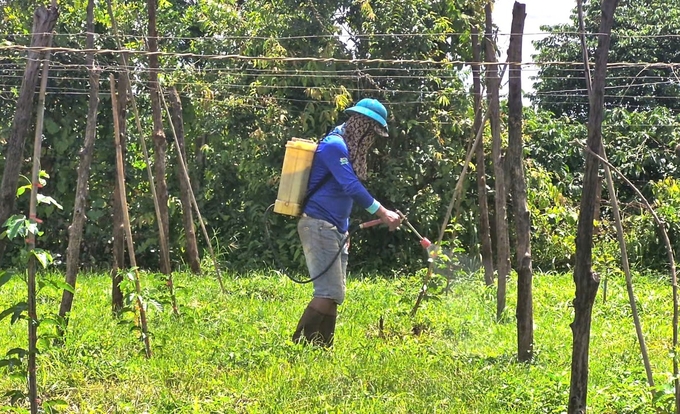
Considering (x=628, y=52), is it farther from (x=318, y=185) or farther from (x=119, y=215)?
(x=119, y=215)

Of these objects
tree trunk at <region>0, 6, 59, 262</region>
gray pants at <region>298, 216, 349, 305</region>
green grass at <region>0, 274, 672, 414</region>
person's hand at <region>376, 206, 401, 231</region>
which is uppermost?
tree trunk at <region>0, 6, 59, 262</region>

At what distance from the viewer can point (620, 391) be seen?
134 inches

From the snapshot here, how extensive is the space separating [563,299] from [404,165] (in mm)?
2746

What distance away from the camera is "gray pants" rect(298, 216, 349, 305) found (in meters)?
4.45

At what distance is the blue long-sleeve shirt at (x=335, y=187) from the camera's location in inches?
170

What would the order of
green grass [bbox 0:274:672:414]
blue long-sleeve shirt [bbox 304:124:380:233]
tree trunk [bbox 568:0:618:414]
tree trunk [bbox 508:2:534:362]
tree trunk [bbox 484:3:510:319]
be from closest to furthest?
tree trunk [bbox 568:0:618:414], green grass [bbox 0:274:672:414], tree trunk [bbox 508:2:534:362], blue long-sleeve shirt [bbox 304:124:380:233], tree trunk [bbox 484:3:510:319]

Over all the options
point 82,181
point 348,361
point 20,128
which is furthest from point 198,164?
point 20,128

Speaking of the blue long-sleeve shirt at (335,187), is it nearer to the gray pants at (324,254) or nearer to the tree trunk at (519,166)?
the gray pants at (324,254)

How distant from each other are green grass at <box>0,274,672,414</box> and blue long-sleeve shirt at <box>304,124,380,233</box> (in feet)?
2.64

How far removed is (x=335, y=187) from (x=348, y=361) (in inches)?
40.2

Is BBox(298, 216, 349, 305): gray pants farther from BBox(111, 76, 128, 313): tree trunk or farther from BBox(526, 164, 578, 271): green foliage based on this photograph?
BBox(526, 164, 578, 271): green foliage

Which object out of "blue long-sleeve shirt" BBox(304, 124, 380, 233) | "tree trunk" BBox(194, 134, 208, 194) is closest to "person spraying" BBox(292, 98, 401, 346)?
"blue long-sleeve shirt" BBox(304, 124, 380, 233)

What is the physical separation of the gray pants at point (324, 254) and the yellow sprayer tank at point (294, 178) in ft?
0.42

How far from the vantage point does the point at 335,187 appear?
4.45 m
